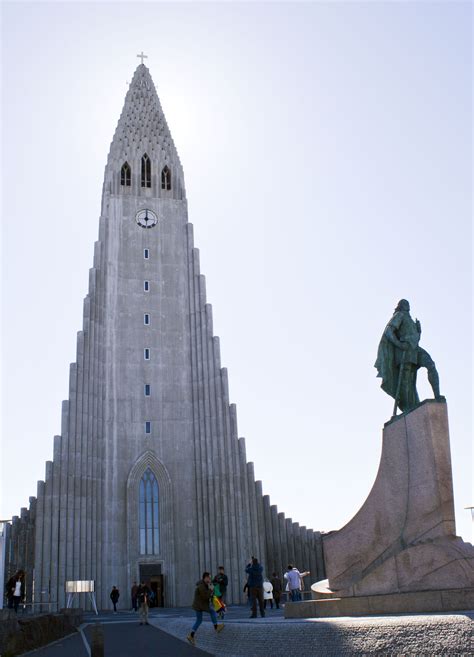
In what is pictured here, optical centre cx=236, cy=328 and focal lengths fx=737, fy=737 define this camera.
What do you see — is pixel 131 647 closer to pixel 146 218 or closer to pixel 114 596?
pixel 114 596

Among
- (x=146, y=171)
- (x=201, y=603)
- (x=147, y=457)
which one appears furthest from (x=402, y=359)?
(x=146, y=171)

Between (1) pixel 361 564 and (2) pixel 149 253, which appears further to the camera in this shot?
(2) pixel 149 253

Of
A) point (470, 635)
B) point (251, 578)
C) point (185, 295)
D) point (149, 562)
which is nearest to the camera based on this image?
point (470, 635)

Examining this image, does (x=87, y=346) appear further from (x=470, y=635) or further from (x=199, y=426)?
(x=470, y=635)

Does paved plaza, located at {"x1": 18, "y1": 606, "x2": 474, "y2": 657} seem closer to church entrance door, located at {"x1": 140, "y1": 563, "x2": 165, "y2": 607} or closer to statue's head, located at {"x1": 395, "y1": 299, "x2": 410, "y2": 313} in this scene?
statue's head, located at {"x1": 395, "y1": 299, "x2": 410, "y2": 313}

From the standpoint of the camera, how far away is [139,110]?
5309 centimetres

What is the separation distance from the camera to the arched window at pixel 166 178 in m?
50.9

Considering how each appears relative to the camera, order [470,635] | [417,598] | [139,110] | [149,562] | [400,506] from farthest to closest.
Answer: [139,110], [149,562], [400,506], [417,598], [470,635]

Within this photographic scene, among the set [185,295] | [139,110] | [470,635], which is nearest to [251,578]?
[470,635]

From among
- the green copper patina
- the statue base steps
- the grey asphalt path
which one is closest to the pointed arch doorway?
the grey asphalt path

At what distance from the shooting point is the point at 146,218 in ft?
159

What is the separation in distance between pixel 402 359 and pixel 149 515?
98.5ft

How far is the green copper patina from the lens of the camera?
14672mm

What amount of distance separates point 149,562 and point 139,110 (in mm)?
31258
